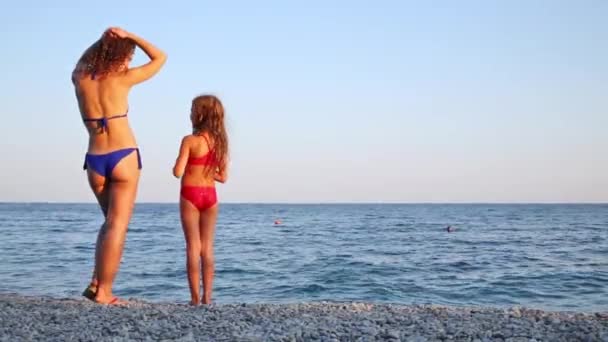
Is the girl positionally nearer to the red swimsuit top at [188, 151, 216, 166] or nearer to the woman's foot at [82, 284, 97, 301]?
the red swimsuit top at [188, 151, 216, 166]

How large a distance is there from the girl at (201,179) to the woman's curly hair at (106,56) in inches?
30.6

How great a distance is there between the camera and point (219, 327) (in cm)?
446

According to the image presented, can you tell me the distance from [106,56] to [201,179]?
4.49 ft

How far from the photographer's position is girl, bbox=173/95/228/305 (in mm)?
5695

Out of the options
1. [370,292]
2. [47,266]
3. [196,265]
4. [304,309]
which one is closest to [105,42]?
[196,265]

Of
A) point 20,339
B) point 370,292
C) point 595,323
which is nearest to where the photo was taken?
point 20,339

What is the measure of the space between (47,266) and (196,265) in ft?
30.8

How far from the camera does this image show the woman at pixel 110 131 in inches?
211

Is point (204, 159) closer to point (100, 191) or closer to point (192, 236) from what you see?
point (192, 236)

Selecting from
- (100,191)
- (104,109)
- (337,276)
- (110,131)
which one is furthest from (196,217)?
(337,276)

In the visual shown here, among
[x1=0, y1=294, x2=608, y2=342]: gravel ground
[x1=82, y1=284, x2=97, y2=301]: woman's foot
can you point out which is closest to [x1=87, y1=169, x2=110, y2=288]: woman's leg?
[x1=82, y1=284, x2=97, y2=301]: woman's foot

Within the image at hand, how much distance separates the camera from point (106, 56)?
5.41 m

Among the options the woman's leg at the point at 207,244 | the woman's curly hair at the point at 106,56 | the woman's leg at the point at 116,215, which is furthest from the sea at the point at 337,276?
the woman's curly hair at the point at 106,56

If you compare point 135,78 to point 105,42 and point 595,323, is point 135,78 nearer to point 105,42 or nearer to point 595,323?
point 105,42
